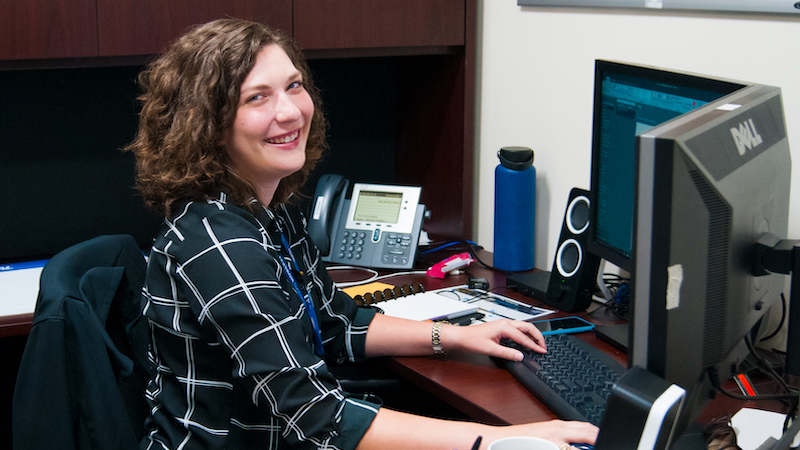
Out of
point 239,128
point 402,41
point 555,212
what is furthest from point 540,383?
point 402,41

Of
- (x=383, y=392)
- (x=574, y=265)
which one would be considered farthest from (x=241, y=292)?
(x=574, y=265)

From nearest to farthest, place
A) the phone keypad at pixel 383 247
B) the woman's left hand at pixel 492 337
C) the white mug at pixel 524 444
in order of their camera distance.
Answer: the white mug at pixel 524 444
the woman's left hand at pixel 492 337
the phone keypad at pixel 383 247

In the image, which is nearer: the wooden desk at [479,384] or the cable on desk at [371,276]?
the wooden desk at [479,384]

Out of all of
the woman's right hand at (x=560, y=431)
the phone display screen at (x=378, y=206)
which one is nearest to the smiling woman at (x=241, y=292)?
the woman's right hand at (x=560, y=431)

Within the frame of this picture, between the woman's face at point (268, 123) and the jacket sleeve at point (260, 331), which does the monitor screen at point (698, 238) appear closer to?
the jacket sleeve at point (260, 331)

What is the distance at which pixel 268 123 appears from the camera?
4.12ft

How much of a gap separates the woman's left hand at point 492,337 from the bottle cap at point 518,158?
57 centimetres

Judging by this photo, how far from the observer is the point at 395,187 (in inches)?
80.1

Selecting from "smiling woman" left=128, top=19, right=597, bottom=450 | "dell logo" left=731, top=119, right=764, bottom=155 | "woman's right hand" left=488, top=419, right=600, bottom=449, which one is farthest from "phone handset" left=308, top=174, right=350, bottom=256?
"dell logo" left=731, top=119, right=764, bottom=155

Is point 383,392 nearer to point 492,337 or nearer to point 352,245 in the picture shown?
point 492,337

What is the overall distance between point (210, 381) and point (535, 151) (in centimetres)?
110

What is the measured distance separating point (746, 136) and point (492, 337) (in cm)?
70

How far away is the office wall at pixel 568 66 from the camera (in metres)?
1.34

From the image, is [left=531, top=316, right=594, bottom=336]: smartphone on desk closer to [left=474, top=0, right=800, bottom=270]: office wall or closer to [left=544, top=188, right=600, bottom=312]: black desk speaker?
[left=544, top=188, right=600, bottom=312]: black desk speaker
